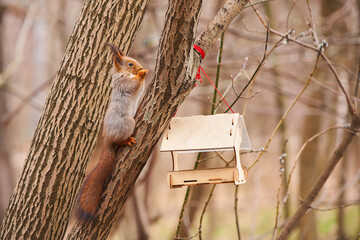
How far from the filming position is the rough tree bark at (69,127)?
87.1 inches

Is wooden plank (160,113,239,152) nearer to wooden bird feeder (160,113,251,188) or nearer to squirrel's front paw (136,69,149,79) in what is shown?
wooden bird feeder (160,113,251,188)

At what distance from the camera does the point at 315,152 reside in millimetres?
5422

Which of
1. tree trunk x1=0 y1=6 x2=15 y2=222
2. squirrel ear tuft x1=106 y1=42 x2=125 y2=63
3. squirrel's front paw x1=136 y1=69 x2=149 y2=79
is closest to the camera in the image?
squirrel ear tuft x1=106 y1=42 x2=125 y2=63

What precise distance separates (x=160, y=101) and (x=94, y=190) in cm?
50

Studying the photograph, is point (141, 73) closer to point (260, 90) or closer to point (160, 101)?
point (160, 101)

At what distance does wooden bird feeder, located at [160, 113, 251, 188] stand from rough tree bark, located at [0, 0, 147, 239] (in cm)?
54

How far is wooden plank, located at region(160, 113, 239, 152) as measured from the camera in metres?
1.90

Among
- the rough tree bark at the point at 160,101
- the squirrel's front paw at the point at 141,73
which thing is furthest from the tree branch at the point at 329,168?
the squirrel's front paw at the point at 141,73

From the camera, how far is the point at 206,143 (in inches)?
75.3

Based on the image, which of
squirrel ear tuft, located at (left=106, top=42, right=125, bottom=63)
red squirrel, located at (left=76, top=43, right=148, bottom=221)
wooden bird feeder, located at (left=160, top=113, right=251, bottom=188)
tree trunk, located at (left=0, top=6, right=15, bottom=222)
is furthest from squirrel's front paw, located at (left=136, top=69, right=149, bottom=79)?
tree trunk, located at (left=0, top=6, right=15, bottom=222)

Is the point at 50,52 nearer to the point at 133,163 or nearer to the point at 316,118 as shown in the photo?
the point at 316,118

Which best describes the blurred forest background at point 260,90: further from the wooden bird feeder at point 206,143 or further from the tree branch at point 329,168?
the wooden bird feeder at point 206,143

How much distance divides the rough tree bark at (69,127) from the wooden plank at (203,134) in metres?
0.53

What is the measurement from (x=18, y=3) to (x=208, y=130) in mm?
4443
